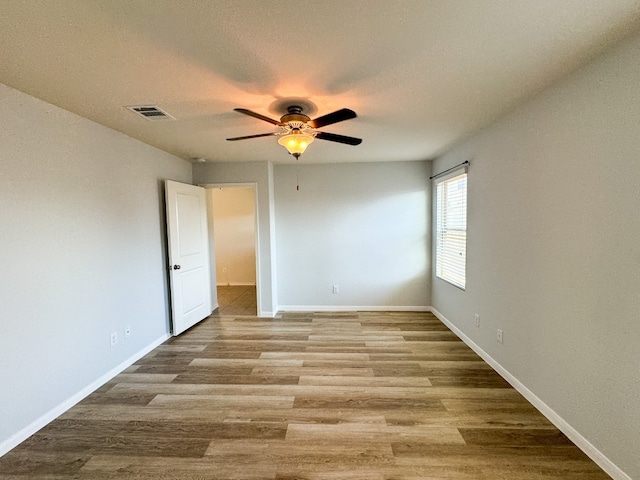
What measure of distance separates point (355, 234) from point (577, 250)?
2940 mm

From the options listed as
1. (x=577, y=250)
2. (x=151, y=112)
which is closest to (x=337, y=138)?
(x=151, y=112)

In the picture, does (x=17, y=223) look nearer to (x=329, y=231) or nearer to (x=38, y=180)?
(x=38, y=180)

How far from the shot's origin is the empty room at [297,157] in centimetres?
143

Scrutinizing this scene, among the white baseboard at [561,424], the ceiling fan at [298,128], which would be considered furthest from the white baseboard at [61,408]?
the white baseboard at [561,424]

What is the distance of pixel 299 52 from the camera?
154 centimetres

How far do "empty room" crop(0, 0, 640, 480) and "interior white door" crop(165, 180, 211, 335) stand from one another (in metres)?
0.05

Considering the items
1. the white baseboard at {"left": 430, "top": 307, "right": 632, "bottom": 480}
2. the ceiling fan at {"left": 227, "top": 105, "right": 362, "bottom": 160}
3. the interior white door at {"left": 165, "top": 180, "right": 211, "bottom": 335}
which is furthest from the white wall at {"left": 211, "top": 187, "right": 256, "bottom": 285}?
the white baseboard at {"left": 430, "top": 307, "right": 632, "bottom": 480}

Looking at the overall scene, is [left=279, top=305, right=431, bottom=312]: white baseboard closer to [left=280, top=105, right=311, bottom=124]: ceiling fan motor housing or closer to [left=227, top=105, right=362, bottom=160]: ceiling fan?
[left=227, top=105, right=362, bottom=160]: ceiling fan

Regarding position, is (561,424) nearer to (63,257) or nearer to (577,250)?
(577,250)

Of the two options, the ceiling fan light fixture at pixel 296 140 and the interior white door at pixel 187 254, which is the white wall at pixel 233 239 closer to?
the interior white door at pixel 187 254

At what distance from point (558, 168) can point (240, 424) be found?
111 inches

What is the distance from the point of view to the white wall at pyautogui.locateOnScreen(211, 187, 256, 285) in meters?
6.77

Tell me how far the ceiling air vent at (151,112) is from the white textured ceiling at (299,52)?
78 mm

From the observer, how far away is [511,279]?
7.95 ft
